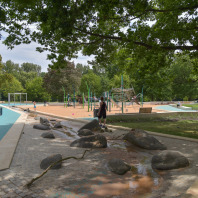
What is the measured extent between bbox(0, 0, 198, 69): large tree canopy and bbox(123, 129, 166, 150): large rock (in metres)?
3.76

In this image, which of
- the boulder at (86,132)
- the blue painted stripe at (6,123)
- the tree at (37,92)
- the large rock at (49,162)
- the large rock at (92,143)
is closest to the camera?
the large rock at (49,162)

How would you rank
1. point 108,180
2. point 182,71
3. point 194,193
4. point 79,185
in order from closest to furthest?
point 194,193
point 79,185
point 108,180
point 182,71

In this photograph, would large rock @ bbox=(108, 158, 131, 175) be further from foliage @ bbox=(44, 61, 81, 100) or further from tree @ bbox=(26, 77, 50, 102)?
tree @ bbox=(26, 77, 50, 102)

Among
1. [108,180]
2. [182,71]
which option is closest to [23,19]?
[108,180]

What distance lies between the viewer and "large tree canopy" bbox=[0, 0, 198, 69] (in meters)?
7.36

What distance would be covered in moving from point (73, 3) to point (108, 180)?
22.2 feet

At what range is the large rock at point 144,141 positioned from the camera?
6753 millimetres

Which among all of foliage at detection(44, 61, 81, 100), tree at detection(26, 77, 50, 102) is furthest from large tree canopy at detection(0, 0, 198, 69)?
tree at detection(26, 77, 50, 102)

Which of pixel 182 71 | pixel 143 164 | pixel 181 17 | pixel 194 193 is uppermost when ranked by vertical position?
pixel 182 71

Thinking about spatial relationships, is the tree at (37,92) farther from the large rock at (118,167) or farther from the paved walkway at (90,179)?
the large rock at (118,167)

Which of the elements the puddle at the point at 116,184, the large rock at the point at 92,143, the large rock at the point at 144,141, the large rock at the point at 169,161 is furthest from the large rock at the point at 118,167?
the large rock at the point at 144,141

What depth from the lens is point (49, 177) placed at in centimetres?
427

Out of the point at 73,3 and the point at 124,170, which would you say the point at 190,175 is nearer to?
the point at 124,170

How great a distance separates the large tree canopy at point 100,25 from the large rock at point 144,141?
12.3 ft
